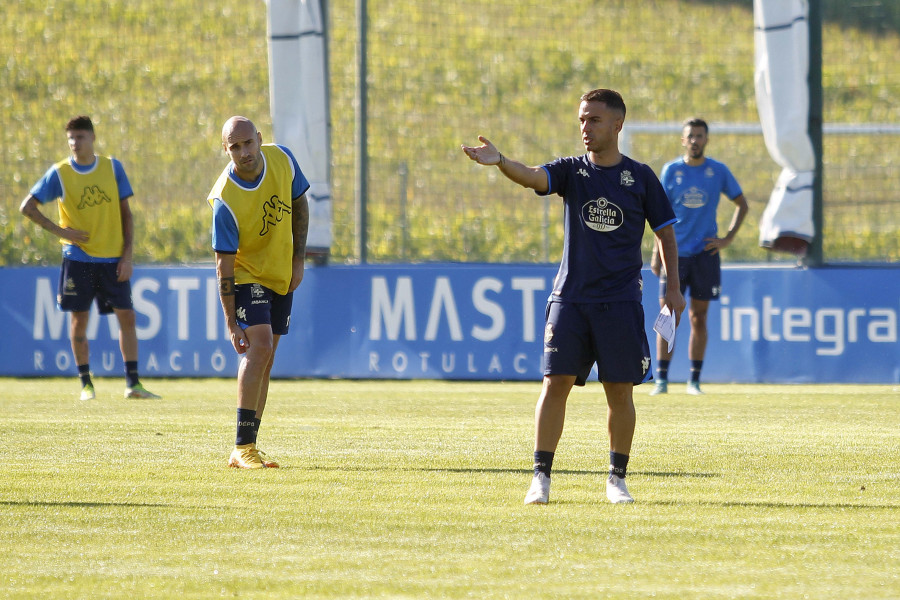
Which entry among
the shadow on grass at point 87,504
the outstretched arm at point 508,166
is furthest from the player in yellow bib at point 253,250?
the outstretched arm at point 508,166

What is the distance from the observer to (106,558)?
4.89 meters

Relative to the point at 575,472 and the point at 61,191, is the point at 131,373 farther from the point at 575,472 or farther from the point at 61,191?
the point at 575,472

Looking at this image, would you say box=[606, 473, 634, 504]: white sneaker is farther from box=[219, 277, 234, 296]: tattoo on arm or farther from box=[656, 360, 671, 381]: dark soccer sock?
box=[656, 360, 671, 381]: dark soccer sock

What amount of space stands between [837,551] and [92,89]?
29.1 metres

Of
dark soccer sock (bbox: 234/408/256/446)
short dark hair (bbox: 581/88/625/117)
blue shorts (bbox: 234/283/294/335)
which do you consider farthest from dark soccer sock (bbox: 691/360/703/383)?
short dark hair (bbox: 581/88/625/117)

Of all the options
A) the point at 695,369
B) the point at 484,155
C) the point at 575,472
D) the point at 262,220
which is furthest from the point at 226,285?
the point at 695,369

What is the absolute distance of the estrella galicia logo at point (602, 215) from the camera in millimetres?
6133

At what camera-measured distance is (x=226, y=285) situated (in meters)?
7.42

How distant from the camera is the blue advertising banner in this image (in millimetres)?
13273

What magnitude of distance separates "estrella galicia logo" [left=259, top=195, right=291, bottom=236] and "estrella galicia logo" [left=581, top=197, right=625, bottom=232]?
81.2 inches

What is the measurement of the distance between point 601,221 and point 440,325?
802 cm

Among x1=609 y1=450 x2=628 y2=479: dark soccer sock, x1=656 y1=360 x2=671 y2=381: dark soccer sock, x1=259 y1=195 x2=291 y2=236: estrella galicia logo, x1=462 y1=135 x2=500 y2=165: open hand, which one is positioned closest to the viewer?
x1=462 y1=135 x2=500 y2=165: open hand

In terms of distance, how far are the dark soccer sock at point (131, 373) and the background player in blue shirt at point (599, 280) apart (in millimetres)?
6547

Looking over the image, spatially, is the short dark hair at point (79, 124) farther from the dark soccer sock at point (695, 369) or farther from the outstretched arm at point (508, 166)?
the outstretched arm at point (508, 166)
